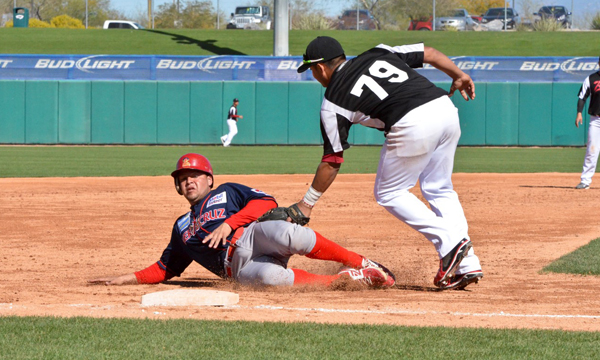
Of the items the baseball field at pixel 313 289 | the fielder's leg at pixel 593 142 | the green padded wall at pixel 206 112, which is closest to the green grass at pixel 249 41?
the green padded wall at pixel 206 112

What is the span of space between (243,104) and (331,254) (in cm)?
2168

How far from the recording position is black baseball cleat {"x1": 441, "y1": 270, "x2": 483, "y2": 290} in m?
4.99

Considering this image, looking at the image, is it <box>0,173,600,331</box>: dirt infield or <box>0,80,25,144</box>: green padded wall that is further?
<box>0,80,25,144</box>: green padded wall

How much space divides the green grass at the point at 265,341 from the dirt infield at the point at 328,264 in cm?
24

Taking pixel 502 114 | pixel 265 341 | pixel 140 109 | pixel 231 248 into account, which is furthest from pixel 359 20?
pixel 265 341

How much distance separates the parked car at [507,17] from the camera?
41906 mm

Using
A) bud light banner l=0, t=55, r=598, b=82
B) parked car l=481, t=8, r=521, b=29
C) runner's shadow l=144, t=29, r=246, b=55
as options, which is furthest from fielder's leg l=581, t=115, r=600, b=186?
parked car l=481, t=8, r=521, b=29

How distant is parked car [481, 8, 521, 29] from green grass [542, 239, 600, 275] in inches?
1387

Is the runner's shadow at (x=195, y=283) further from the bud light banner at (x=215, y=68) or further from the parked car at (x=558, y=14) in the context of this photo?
the parked car at (x=558, y=14)

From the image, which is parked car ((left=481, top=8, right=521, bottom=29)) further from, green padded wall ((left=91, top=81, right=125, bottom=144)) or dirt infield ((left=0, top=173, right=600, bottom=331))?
dirt infield ((left=0, top=173, right=600, bottom=331))

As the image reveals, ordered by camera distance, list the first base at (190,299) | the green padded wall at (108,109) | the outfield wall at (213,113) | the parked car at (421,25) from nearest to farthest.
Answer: the first base at (190,299) < the outfield wall at (213,113) < the green padded wall at (108,109) < the parked car at (421,25)

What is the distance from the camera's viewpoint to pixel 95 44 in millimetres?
35906

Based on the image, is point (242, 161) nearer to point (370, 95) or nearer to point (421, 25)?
point (370, 95)

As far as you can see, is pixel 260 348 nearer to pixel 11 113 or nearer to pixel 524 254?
pixel 524 254
